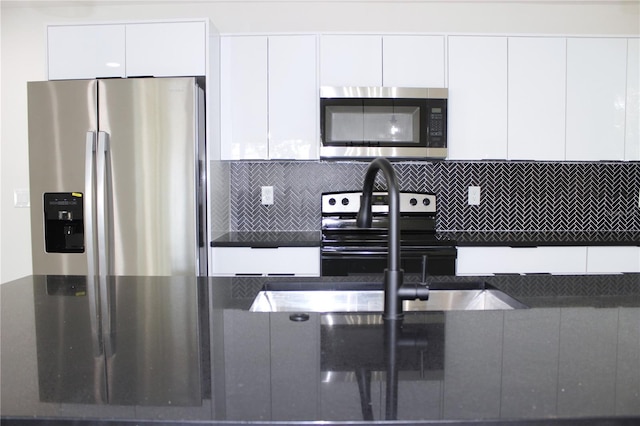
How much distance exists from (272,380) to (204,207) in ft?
7.02

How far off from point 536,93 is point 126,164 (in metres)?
2.53

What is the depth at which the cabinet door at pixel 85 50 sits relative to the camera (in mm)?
2834

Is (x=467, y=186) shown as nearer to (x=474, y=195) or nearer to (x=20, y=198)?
(x=474, y=195)

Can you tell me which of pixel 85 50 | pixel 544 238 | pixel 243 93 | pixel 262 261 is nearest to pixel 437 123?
pixel 544 238

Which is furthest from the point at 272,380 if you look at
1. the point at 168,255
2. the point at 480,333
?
the point at 168,255

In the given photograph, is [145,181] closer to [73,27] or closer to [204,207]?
[204,207]

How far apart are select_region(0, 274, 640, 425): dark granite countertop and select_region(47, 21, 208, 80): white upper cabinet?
74.8 inches

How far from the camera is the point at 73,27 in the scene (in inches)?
111

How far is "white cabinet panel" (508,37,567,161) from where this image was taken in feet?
9.97

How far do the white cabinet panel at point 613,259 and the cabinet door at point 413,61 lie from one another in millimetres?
1384

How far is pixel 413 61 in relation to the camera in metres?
3.03

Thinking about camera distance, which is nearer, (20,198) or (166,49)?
(166,49)

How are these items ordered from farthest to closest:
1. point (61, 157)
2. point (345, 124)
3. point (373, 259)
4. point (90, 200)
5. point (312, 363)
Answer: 1. point (345, 124)
2. point (373, 259)
3. point (61, 157)
4. point (90, 200)
5. point (312, 363)

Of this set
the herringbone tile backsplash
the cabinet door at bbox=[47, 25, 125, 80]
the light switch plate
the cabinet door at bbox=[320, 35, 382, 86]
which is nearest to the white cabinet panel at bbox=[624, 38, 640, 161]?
the herringbone tile backsplash
